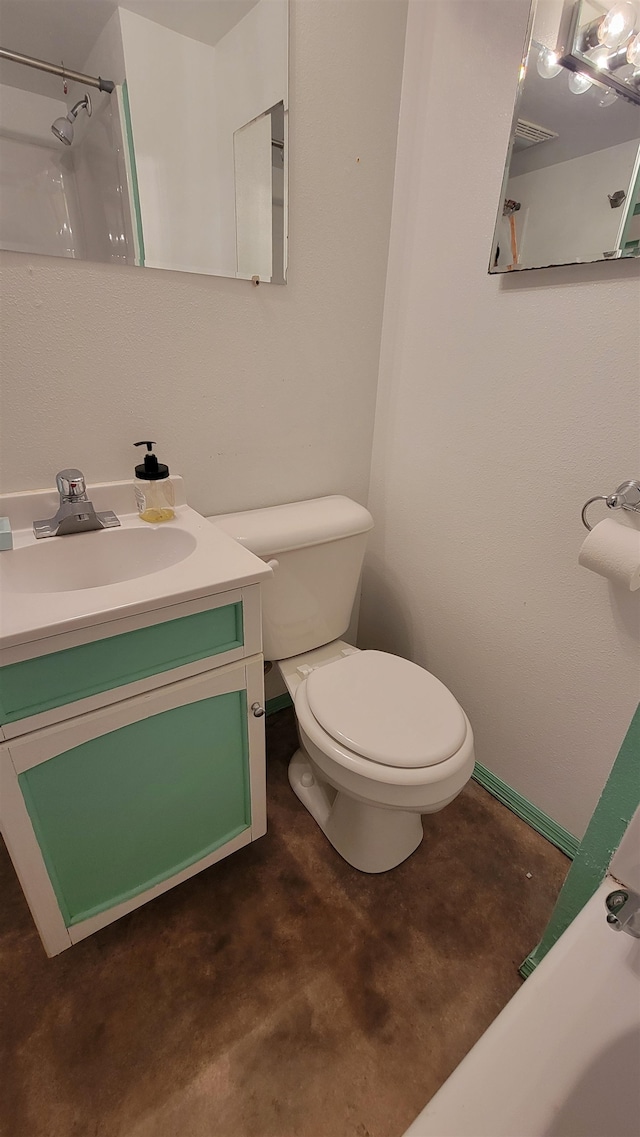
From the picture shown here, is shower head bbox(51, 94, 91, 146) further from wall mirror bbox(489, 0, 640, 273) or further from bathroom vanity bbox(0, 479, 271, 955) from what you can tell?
wall mirror bbox(489, 0, 640, 273)

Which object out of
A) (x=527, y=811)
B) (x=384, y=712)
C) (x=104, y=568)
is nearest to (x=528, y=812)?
(x=527, y=811)

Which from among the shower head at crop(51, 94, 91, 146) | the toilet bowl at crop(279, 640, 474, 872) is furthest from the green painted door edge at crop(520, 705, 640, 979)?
the shower head at crop(51, 94, 91, 146)

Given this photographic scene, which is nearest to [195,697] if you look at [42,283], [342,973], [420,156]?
[342,973]

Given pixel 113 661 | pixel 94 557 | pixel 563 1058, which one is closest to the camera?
pixel 563 1058

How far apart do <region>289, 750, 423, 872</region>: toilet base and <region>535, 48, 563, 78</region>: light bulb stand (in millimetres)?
1512

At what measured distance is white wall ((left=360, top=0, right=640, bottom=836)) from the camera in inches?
39.9

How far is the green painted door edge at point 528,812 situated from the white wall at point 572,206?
1.28 metres

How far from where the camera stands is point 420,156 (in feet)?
3.99

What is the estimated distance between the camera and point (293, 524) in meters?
1.24

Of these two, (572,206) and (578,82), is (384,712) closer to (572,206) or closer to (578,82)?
(572,206)

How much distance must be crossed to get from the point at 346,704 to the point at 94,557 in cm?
62

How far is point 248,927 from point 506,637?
0.90 m

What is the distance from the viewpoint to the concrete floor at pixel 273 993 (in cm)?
86

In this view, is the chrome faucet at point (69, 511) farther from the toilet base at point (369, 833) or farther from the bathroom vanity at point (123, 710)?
the toilet base at point (369, 833)
